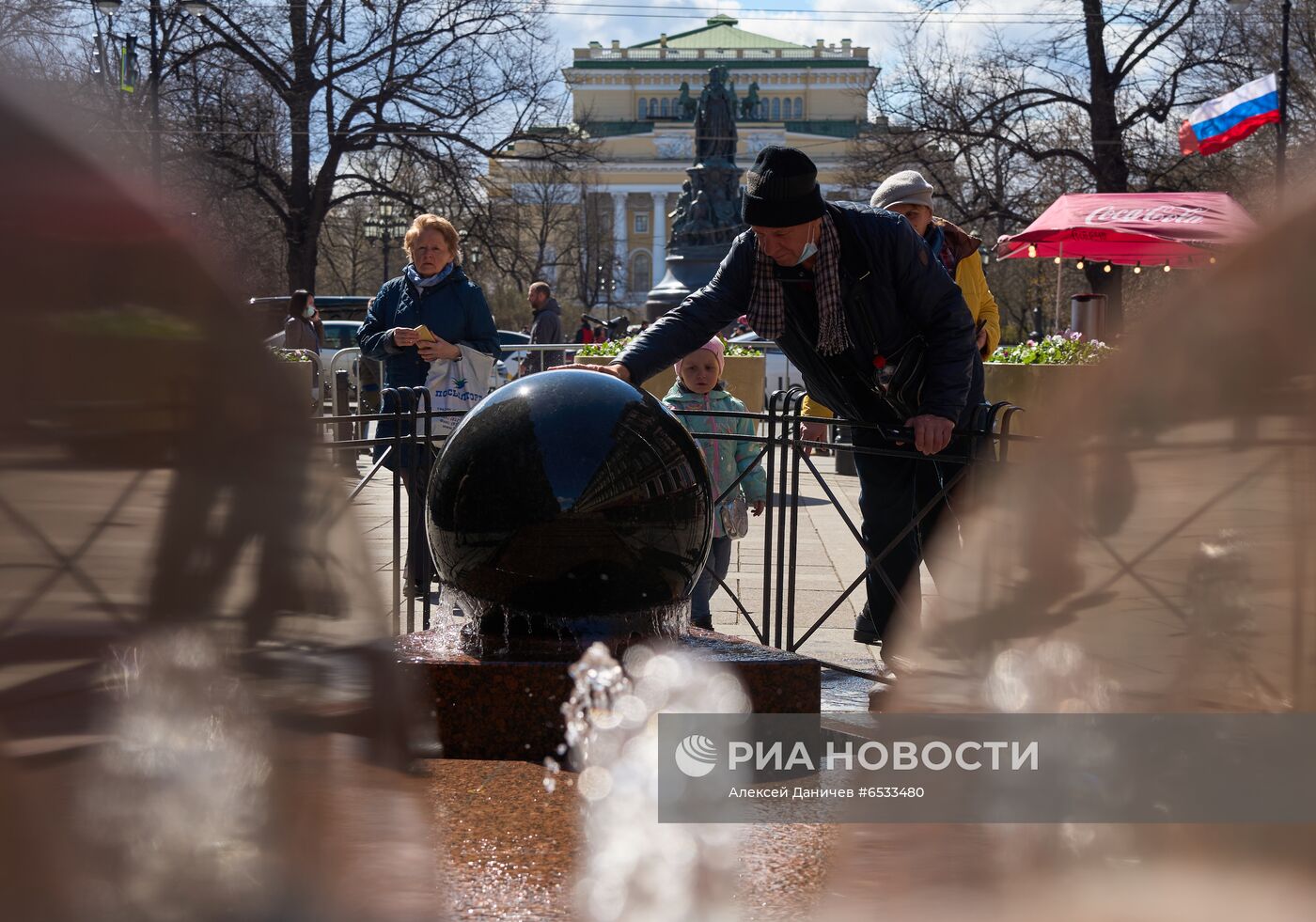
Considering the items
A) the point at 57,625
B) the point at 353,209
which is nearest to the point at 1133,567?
the point at 57,625

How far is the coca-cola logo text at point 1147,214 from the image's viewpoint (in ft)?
45.2

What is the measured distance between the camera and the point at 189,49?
82.3 feet

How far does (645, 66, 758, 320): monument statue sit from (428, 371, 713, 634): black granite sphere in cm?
2012

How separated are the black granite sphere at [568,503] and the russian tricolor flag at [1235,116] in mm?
16352

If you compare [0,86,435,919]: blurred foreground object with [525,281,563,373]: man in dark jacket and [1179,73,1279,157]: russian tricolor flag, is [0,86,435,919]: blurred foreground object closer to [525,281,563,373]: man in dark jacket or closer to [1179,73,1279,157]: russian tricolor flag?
[525,281,563,373]: man in dark jacket

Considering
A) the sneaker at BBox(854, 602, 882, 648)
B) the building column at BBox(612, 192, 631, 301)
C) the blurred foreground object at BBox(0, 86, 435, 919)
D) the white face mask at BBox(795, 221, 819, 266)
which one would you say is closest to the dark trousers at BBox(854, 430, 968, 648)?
the sneaker at BBox(854, 602, 882, 648)

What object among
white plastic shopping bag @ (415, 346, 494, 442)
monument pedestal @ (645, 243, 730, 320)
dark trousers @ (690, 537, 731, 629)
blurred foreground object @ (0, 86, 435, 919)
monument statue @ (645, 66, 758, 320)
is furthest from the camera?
monument statue @ (645, 66, 758, 320)

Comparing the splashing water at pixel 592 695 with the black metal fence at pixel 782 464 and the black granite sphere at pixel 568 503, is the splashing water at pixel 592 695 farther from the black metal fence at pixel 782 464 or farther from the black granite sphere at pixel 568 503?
the black metal fence at pixel 782 464

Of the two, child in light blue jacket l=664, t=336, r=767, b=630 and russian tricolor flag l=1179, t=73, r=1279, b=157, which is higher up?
russian tricolor flag l=1179, t=73, r=1279, b=157

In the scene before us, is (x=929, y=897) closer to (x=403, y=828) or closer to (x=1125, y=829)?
(x=1125, y=829)

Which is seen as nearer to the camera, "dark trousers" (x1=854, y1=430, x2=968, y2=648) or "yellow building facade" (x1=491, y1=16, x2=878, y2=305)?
"dark trousers" (x1=854, y1=430, x2=968, y2=648)

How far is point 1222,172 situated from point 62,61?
27107 millimetres

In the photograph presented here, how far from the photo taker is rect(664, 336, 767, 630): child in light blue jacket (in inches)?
236

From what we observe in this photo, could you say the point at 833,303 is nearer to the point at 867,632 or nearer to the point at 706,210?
the point at 867,632
